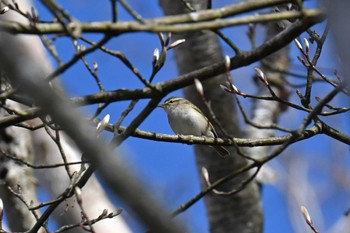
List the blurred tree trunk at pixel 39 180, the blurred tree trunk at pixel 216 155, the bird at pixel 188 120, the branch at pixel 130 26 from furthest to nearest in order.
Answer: the bird at pixel 188 120
the blurred tree trunk at pixel 216 155
the blurred tree trunk at pixel 39 180
the branch at pixel 130 26

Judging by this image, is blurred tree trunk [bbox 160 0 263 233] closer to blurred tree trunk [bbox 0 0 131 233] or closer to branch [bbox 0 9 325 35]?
blurred tree trunk [bbox 0 0 131 233]

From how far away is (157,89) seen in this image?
238 centimetres

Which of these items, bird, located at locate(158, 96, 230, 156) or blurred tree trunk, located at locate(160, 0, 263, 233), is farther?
bird, located at locate(158, 96, 230, 156)

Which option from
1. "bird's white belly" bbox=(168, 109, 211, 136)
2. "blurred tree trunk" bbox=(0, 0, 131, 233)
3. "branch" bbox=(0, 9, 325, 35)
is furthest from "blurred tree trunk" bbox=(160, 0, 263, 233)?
"branch" bbox=(0, 9, 325, 35)

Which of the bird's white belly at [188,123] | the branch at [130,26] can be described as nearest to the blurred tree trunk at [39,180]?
the bird's white belly at [188,123]

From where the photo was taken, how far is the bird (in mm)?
4973

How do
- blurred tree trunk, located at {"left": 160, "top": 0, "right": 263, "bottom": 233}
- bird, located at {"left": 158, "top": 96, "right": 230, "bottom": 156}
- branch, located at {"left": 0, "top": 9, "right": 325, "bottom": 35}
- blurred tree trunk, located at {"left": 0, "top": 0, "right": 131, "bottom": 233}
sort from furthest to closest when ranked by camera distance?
bird, located at {"left": 158, "top": 96, "right": 230, "bottom": 156}
blurred tree trunk, located at {"left": 160, "top": 0, "right": 263, "bottom": 233}
blurred tree trunk, located at {"left": 0, "top": 0, "right": 131, "bottom": 233}
branch, located at {"left": 0, "top": 9, "right": 325, "bottom": 35}

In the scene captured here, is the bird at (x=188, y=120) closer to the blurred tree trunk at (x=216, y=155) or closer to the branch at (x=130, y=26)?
the blurred tree trunk at (x=216, y=155)

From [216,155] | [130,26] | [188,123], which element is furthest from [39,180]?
[130,26]

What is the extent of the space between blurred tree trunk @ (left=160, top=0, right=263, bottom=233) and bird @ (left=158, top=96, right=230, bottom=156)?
153mm

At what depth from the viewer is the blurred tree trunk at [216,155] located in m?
4.87

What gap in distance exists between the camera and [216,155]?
4973 millimetres

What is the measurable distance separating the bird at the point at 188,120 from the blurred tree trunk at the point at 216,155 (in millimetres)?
153

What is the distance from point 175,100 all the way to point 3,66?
4.15 metres
